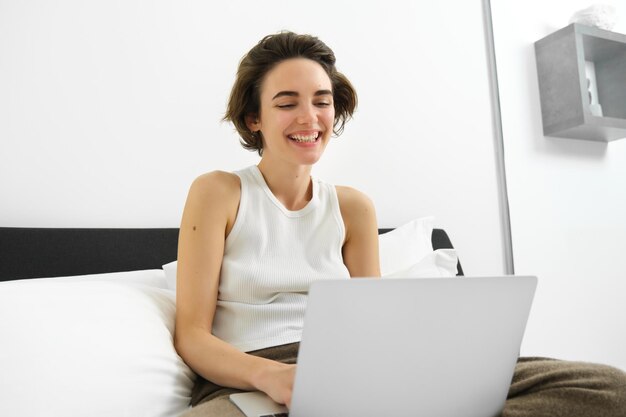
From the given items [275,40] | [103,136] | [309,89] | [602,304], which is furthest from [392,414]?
[602,304]

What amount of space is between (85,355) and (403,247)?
3.42 feet

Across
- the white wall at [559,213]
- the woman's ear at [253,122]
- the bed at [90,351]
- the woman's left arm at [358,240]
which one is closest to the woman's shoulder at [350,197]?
the woman's left arm at [358,240]

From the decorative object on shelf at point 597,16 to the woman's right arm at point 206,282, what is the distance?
2025 mm

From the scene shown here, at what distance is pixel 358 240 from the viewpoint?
1.35 m

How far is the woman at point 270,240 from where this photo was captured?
0.96 meters

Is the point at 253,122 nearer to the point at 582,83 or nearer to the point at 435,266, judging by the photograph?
the point at 435,266

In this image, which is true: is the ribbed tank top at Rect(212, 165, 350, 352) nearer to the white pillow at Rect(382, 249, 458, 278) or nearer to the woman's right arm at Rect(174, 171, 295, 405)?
the woman's right arm at Rect(174, 171, 295, 405)

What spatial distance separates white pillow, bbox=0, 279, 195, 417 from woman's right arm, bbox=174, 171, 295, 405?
0.04 metres

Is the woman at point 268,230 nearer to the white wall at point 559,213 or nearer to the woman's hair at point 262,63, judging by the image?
the woman's hair at point 262,63

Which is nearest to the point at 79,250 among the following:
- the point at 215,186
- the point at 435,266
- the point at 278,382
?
the point at 215,186

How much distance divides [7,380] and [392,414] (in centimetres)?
54

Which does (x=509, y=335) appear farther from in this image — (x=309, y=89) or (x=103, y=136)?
(x=103, y=136)

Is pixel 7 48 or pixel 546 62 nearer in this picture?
pixel 7 48

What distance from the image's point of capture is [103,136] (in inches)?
63.1
